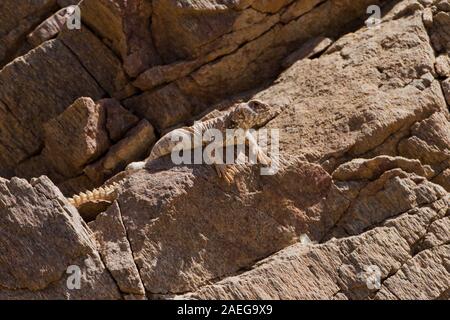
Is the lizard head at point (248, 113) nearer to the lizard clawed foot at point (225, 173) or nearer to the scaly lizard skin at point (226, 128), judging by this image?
the scaly lizard skin at point (226, 128)

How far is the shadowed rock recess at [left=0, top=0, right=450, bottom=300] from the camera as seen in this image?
1418 centimetres

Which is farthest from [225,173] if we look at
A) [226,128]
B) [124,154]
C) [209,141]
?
[124,154]

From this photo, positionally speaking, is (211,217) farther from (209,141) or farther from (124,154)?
(124,154)

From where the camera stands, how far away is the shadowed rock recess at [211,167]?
1418 cm

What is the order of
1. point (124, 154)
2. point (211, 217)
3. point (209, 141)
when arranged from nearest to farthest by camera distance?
point (211, 217), point (209, 141), point (124, 154)

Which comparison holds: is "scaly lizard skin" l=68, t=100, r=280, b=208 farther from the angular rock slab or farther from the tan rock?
the tan rock

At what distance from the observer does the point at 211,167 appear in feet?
51.3

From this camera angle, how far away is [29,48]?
21781 millimetres

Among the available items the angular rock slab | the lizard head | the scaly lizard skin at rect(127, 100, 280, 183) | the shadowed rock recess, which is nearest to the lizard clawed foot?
the angular rock slab

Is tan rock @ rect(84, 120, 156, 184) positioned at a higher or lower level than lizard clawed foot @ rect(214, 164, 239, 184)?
higher

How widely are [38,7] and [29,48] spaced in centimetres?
137

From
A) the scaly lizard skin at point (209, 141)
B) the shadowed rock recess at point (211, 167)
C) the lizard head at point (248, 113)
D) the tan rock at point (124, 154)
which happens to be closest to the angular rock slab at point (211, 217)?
Result: the shadowed rock recess at point (211, 167)

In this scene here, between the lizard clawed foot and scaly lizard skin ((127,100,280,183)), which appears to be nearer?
the lizard clawed foot

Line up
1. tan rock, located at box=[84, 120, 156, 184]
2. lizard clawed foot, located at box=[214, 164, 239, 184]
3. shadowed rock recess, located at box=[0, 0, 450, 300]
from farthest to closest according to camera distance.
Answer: tan rock, located at box=[84, 120, 156, 184], lizard clawed foot, located at box=[214, 164, 239, 184], shadowed rock recess, located at box=[0, 0, 450, 300]
